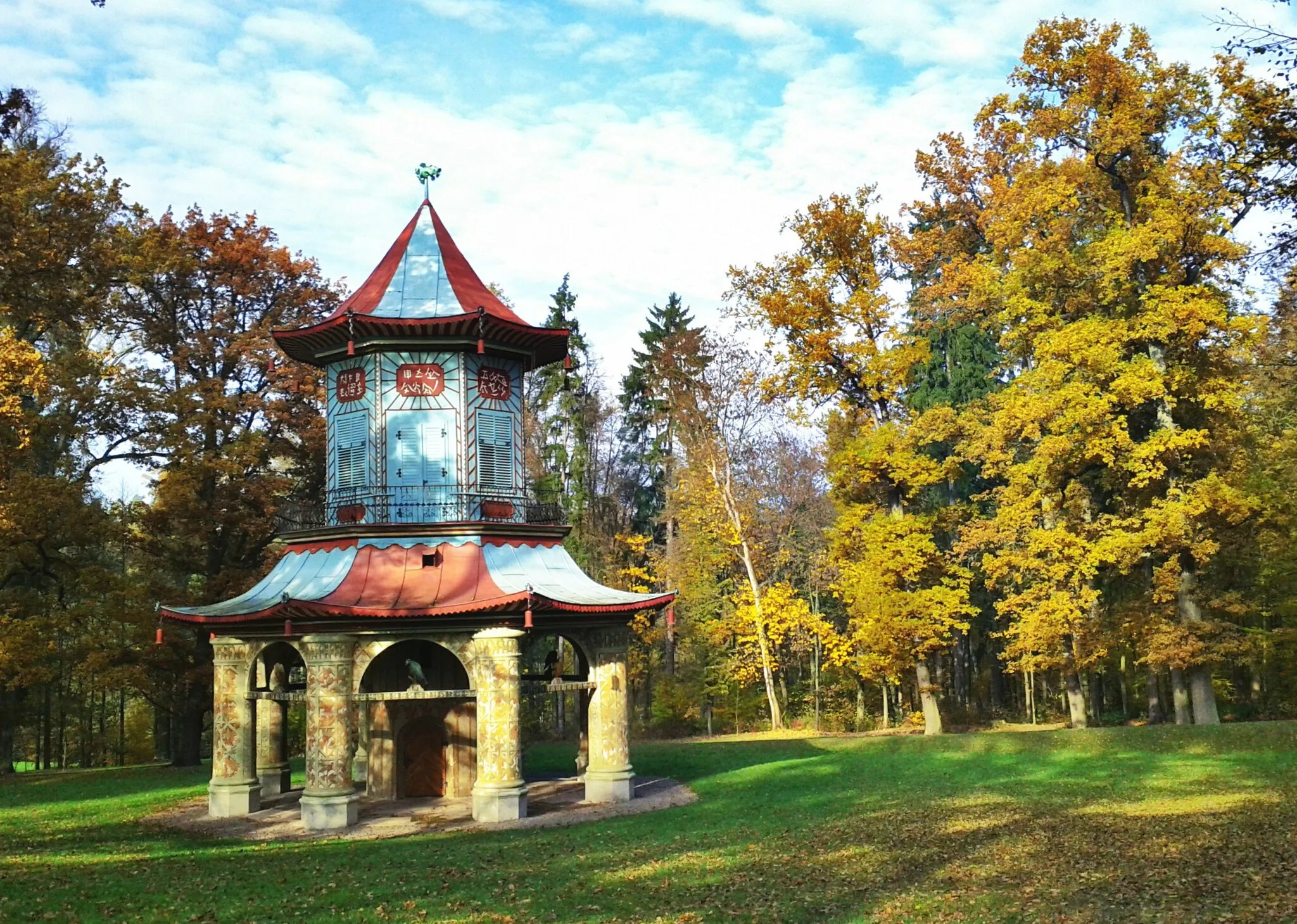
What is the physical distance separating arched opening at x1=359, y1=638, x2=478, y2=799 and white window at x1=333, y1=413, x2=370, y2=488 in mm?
3655

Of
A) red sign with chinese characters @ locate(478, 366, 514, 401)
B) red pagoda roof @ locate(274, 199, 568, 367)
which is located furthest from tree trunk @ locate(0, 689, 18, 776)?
red sign with chinese characters @ locate(478, 366, 514, 401)

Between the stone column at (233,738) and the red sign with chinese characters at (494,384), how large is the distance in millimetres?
7083

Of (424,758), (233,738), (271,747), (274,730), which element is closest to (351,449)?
(233,738)

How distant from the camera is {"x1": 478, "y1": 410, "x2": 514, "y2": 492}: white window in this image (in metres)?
22.7

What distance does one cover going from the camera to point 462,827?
61.5ft

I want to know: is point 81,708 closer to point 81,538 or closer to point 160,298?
point 81,538

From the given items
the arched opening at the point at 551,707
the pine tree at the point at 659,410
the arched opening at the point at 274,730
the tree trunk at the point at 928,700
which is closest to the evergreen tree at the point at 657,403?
the pine tree at the point at 659,410

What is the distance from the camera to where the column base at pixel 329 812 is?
62.3 ft

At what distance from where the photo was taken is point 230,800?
21.2 metres

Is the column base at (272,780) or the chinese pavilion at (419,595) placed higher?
the chinese pavilion at (419,595)

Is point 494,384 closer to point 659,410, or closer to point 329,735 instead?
point 329,735

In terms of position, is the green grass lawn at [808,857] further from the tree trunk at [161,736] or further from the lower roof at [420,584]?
the tree trunk at [161,736]

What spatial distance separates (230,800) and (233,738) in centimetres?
118

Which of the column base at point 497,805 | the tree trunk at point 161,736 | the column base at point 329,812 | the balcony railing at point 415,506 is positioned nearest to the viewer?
the column base at point 329,812
